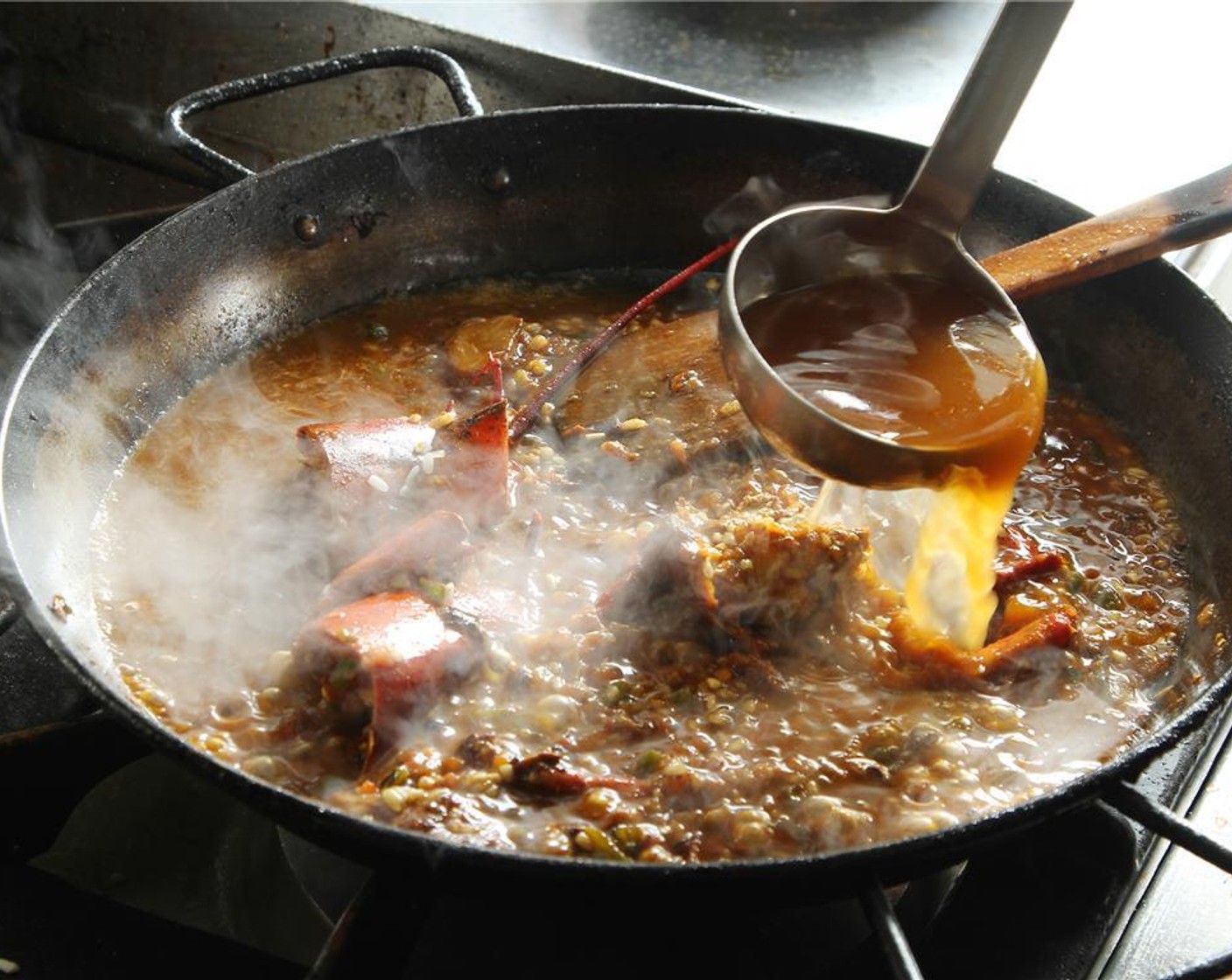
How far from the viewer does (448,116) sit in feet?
12.6

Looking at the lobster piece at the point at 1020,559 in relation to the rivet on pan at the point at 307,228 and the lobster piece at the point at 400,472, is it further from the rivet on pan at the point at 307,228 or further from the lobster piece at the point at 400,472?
the rivet on pan at the point at 307,228

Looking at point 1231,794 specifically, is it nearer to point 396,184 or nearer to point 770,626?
point 770,626

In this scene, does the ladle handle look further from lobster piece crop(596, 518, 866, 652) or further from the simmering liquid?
lobster piece crop(596, 518, 866, 652)

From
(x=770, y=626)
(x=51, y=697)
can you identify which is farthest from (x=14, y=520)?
(x=770, y=626)

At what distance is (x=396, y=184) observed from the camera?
310 cm

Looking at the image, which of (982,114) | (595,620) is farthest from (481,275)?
(982,114)

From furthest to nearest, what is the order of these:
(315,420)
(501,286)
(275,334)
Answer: (501,286), (275,334), (315,420)

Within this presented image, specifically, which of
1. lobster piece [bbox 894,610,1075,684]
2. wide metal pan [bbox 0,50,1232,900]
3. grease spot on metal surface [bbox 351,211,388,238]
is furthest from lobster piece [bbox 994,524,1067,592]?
grease spot on metal surface [bbox 351,211,388,238]

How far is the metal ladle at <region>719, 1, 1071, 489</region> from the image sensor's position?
210cm

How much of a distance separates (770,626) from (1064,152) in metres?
2.50

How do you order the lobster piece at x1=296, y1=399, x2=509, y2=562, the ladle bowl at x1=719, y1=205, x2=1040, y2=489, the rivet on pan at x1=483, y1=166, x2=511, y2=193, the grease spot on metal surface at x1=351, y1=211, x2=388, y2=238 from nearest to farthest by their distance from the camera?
the ladle bowl at x1=719, y1=205, x2=1040, y2=489 → the lobster piece at x1=296, y1=399, x2=509, y2=562 → the grease spot on metal surface at x1=351, y1=211, x2=388, y2=238 → the rivet on pan at x1=483, y1=166, x2=511, y2=193

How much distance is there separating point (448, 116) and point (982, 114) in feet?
6.80

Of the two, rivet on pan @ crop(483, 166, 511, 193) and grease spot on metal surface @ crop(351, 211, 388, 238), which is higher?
rivet on pan @ crop(483, 166, 511, 193)

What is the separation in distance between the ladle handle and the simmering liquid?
0.16 m
